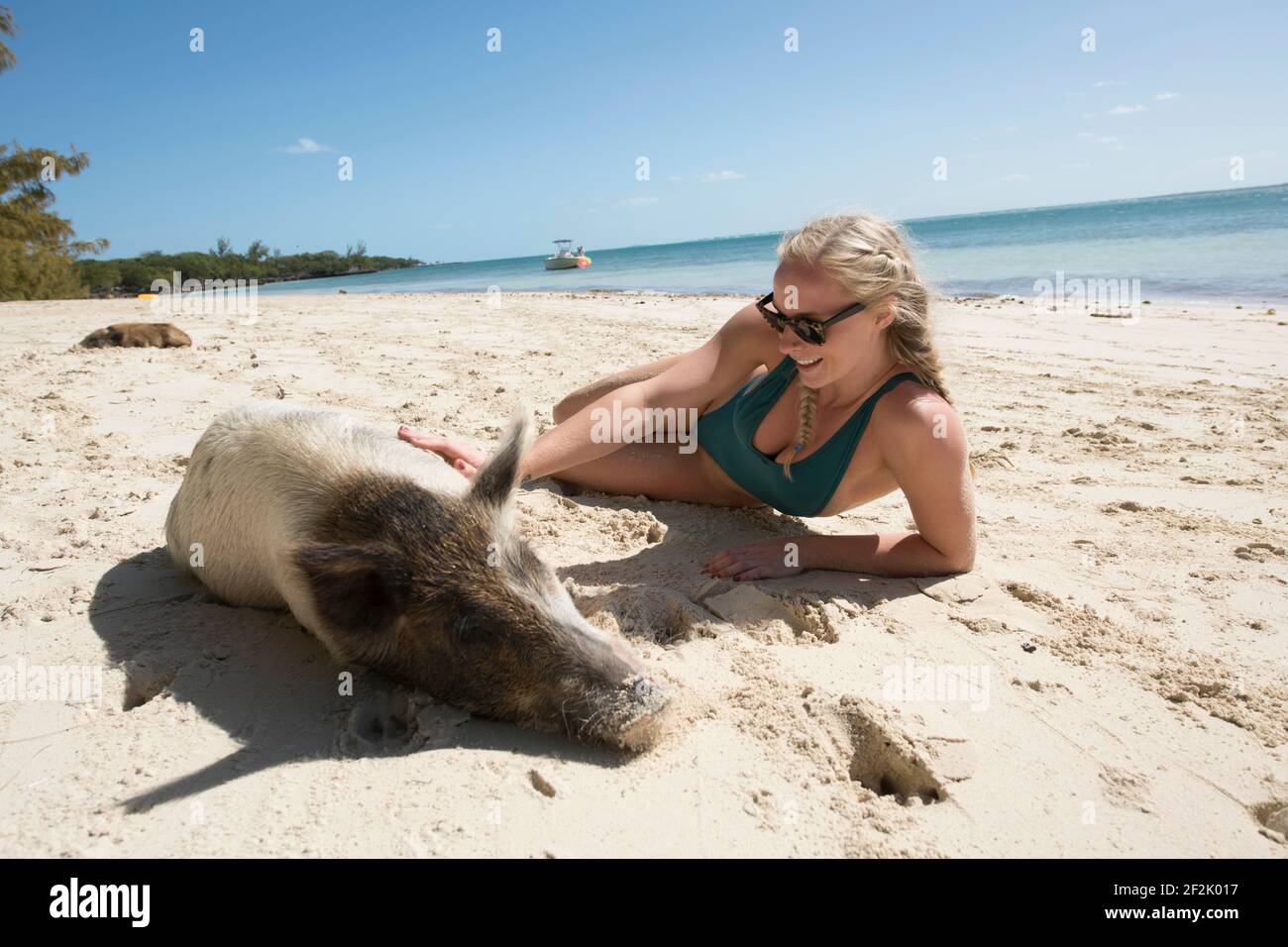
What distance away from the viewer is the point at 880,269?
3441mm

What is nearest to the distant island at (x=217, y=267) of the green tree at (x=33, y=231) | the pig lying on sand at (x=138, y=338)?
the green tree at (x=33, y=231)

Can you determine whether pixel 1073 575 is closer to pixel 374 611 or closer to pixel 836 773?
pixel 836 773

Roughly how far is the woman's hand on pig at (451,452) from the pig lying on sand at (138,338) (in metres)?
7.67

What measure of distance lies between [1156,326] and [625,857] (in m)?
12.5

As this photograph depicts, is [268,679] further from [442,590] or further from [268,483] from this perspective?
[442,590]

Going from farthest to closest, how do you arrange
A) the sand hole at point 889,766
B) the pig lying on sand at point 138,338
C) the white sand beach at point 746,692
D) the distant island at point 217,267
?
the distant island at point 217,267
the pig lying on sand at point 138,338
the sand hole at point 889,766
the white sand beach at point 746,692

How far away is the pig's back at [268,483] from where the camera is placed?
294 centimetres

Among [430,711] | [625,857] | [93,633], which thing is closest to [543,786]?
[625,857]

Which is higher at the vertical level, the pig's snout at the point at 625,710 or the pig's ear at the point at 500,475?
the pig's ear at the point at 500,475

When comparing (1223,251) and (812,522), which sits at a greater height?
→ (1223,251)

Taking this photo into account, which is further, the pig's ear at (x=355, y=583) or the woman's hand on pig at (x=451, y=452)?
the woman's hand on pig at (x=451, y=452)

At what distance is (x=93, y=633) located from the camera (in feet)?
10.5

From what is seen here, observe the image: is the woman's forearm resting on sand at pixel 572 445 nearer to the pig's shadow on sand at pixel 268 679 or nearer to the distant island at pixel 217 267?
the pig's shadow on sand at pixel 268 679

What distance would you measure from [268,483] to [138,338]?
27.0ft
